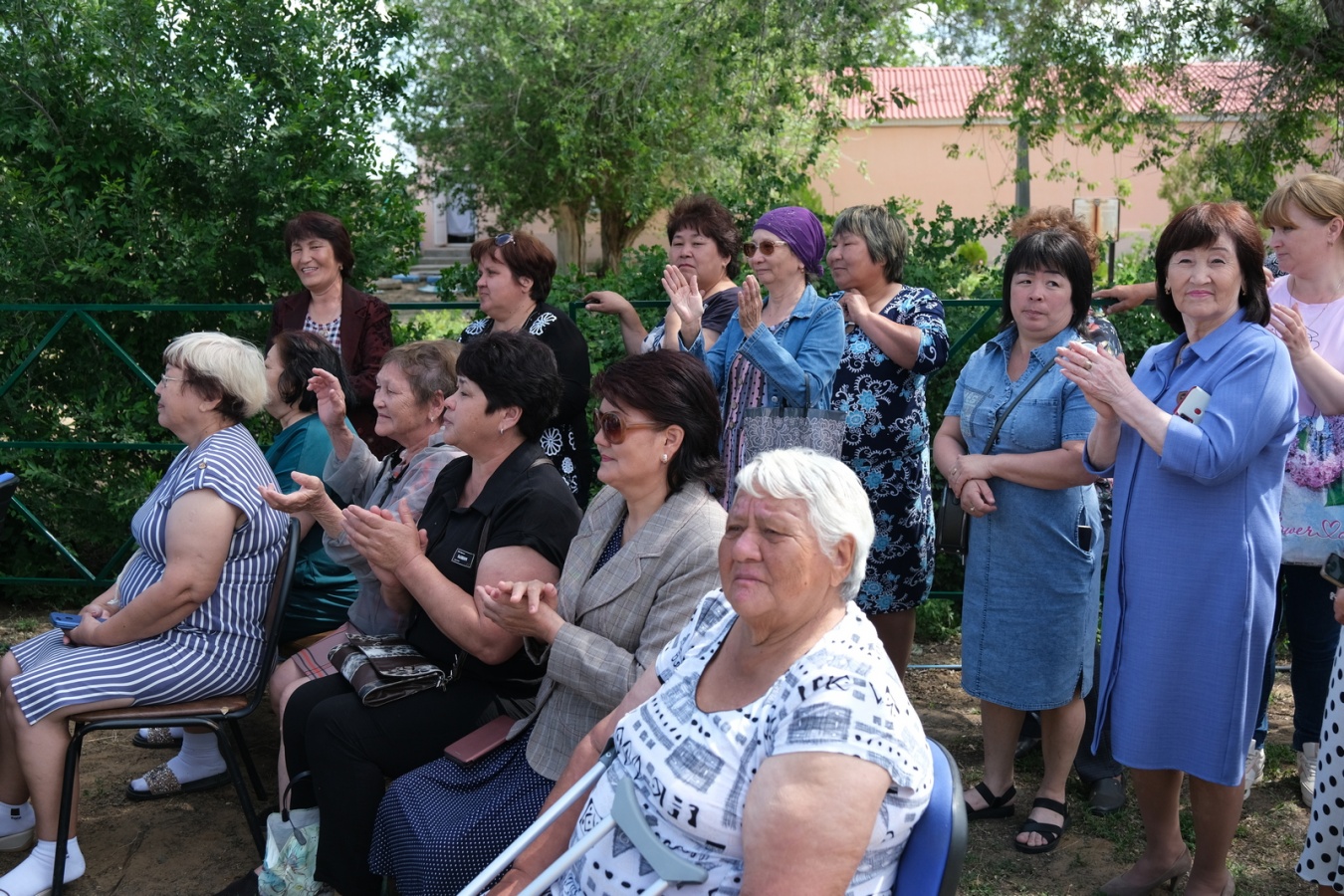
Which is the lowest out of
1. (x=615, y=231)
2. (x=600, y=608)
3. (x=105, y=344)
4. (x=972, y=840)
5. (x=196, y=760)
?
(x=972, y=840)

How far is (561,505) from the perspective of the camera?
3217mm

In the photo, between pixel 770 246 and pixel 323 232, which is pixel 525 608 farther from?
pixel 323 232

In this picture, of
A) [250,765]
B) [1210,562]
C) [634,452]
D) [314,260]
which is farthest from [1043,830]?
[314,260]

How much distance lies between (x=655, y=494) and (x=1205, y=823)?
1645 millimetres

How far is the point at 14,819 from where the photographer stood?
369 cm

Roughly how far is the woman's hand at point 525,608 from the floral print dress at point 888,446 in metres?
1.58

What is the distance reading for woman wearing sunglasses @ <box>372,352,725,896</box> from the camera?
2752 mm

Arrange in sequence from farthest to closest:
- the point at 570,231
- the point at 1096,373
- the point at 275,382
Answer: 1. the point at 570,231
2. the point at 275,382
3. the point at 1096,373

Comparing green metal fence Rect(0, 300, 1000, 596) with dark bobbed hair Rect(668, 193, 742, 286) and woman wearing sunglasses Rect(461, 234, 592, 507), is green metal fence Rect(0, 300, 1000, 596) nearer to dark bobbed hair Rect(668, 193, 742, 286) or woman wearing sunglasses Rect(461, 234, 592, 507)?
woman wearing sunglasses Rect(461, 234, 592, 507)

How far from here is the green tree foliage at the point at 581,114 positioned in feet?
29.5

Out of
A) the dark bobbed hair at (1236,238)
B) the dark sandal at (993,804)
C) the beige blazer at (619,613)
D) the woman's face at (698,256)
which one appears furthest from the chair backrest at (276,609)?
the dark bobbed hair at (1236,238)

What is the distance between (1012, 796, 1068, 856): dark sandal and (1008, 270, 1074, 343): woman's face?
140 centimetres

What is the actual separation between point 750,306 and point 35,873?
263 cm

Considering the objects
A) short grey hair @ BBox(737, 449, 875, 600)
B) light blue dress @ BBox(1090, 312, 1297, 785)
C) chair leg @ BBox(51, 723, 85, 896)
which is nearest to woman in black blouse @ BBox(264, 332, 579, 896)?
chair leg @ BBox(51, 723, 85, 896)
